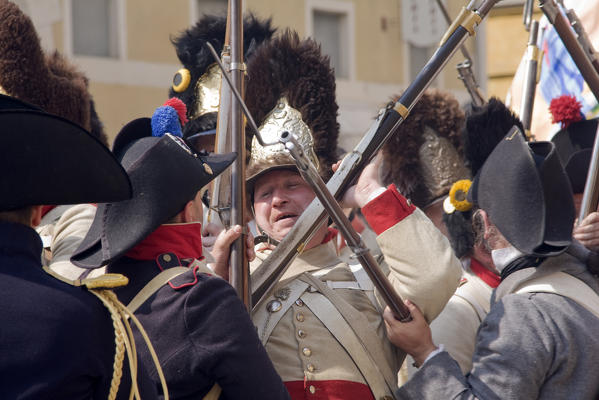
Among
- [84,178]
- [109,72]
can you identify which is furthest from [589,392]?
[109,72]

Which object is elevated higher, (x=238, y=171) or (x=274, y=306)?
(x=238, y=171)

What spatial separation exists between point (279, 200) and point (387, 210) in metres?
0.49

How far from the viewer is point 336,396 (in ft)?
11.2

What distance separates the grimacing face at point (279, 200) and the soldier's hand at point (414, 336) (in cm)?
58

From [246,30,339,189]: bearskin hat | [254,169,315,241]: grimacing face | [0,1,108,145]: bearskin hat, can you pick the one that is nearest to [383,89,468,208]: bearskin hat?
[246,30,339,189]: bearskin hat

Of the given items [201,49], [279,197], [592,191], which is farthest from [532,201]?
[201,49]

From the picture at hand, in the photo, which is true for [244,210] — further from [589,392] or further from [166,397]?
[589,392]

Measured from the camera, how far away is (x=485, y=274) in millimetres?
4445

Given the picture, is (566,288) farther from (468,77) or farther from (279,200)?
(468,77)

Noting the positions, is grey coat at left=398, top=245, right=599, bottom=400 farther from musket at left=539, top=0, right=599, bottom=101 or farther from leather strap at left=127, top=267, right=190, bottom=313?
musket at left=539, top=0, right=599, bottom=101

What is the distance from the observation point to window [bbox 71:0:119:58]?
14.7 metres

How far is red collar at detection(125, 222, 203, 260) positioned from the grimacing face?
76cm

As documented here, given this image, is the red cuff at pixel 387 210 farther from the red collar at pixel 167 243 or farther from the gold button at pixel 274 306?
the red collar at pixel 167 243

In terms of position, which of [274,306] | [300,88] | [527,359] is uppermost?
[300,88]
